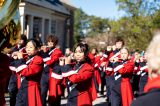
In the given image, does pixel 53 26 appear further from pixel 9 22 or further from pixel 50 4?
pixel 9 22

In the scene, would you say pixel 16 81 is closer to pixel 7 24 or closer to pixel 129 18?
pixel 7 24

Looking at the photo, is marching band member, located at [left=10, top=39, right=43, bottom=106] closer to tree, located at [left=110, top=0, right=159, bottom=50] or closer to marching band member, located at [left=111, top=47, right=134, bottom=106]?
marching band member, located at [left=111, top=47, right=134, bottom=106]

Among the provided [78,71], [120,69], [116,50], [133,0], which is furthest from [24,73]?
[133,0]

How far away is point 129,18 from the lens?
106 ft

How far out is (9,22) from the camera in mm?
4578

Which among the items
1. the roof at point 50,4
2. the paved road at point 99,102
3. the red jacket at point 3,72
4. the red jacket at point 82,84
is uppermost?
the roof at point 50,4

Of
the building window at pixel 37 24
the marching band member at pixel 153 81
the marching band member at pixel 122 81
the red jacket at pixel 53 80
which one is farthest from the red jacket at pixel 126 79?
the building window at pixel 37 24

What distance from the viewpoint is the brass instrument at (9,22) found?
14.7ft

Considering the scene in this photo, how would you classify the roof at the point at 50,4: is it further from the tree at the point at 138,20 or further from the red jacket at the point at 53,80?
the red jacket at the point at 53,80

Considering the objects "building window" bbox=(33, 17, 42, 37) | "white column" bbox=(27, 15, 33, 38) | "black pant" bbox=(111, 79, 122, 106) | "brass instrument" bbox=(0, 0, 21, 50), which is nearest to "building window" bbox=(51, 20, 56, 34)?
"building window" bbox=(33, 17, 42, 37)

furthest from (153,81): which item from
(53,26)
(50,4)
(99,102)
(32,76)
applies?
(53,26)

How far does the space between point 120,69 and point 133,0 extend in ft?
73.8

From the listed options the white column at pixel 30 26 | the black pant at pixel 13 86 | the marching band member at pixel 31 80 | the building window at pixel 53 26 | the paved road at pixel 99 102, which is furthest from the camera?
the building window at pixel 53 26

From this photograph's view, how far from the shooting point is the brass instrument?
14.7 feet
